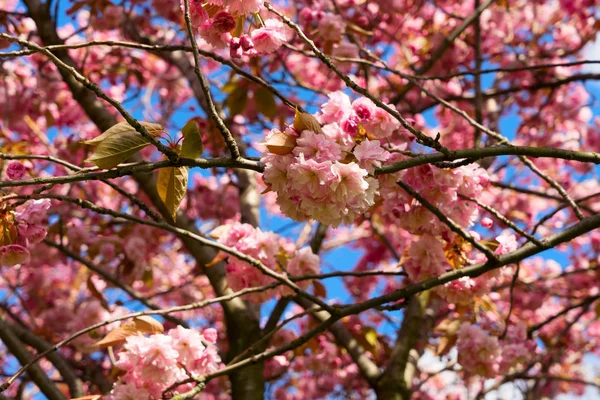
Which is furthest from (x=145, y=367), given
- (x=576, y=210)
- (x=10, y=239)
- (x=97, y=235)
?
(x=97, y=235)

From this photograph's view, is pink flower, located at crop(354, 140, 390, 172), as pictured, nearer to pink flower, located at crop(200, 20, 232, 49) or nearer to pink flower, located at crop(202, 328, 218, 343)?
pink flower, located at crop(200, 20, 232, 49)

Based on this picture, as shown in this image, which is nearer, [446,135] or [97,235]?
[97,235]

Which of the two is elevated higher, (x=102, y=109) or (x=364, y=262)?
(x=364, y=262)

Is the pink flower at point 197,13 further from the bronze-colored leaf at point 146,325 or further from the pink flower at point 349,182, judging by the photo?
the bronze-colored leaf at point 146,325

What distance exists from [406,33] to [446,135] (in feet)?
3.00

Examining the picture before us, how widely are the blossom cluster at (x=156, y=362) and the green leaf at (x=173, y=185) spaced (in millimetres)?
618

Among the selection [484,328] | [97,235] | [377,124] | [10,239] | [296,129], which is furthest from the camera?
[97,235]

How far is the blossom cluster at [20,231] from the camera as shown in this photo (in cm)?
146

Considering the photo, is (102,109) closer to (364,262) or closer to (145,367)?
(145,367)

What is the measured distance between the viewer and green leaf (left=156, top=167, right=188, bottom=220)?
133cm

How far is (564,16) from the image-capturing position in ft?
17.6

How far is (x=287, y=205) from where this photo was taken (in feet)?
4.34

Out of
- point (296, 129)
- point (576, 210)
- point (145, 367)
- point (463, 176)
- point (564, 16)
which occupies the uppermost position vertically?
point (564, 16)

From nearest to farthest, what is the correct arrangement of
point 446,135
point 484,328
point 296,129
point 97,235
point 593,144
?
1. point 296,129
2. point 484,328
3. point 97,235
4. point 446,135
5. point 593,144
